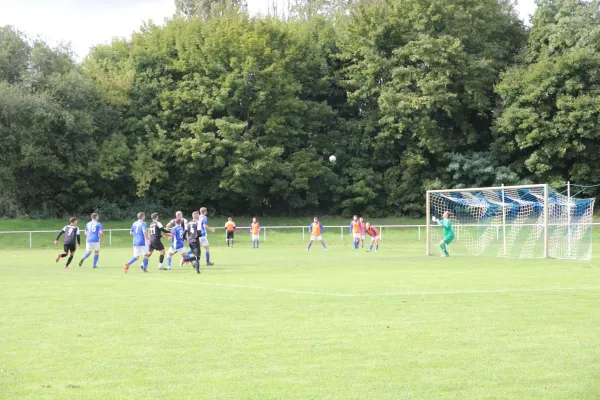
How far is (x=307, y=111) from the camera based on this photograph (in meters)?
56.0

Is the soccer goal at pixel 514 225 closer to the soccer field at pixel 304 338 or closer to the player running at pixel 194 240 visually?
the player running at pixel 194 240

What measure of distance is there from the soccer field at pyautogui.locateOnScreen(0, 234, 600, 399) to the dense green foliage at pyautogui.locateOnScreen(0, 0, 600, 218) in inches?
1282

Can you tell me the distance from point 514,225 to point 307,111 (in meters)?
23.4

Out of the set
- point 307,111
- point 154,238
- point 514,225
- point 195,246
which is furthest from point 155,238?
point 307,111

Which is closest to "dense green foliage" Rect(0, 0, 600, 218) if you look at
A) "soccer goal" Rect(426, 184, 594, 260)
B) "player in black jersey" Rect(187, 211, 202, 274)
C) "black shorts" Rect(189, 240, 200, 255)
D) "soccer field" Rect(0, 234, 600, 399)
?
"soccer goal" Rect(426, 184, 594, 260)

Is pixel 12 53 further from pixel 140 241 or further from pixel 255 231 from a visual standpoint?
pixel 140 241

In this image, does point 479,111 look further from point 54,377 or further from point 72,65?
point 54,377

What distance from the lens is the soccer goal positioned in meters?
33.6

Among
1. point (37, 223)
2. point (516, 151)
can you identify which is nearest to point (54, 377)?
point (37, 223)

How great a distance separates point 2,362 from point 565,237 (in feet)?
97.9

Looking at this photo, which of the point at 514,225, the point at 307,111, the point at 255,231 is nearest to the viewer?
the point at 514,225

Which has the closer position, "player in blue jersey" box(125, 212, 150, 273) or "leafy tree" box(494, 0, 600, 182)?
"player in blue jersey" box(125, 212, 150, 273)

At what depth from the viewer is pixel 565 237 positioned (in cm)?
3466

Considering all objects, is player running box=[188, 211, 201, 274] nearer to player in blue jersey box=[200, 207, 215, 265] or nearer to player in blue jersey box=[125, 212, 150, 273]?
player in blue jersey box=[125, 212, 150, 273]
